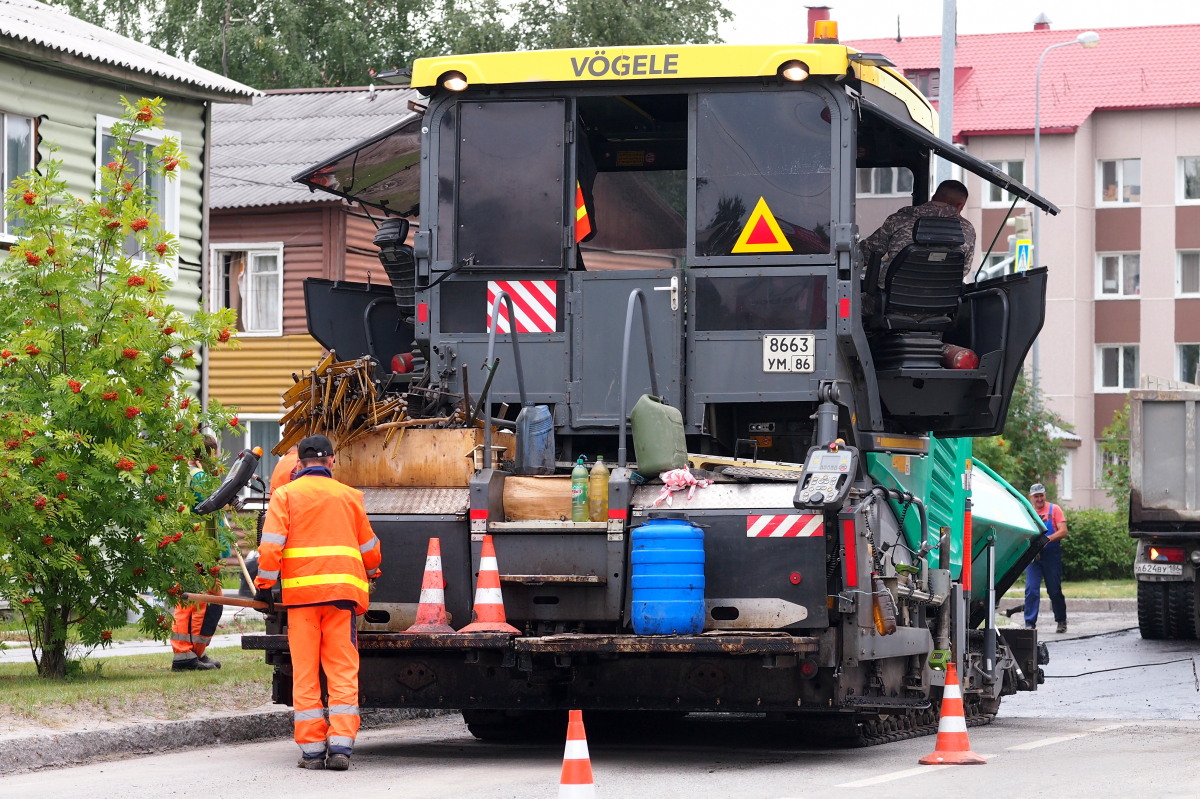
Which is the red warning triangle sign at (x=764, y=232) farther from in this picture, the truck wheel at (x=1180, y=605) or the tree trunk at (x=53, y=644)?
the truck wheel at (x=1180, y=605)

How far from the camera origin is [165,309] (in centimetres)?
1175

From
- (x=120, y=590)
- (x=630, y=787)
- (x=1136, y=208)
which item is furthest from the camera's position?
(x=1136, y=208)

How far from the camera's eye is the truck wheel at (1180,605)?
18469mm

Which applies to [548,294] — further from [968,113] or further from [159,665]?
[968,113]

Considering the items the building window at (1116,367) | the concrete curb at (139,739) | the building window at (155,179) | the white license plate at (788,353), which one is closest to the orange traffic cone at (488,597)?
the white license plate at (788,353)

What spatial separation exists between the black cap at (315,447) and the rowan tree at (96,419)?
110 inches

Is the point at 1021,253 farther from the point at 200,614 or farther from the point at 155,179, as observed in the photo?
the point at 200,614

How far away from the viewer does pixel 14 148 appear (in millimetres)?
18531

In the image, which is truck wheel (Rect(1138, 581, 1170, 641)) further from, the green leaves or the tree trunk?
the tree trunk

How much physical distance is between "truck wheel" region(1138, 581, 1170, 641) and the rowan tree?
10.6 meters

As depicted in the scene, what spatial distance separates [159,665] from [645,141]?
17.0 ft

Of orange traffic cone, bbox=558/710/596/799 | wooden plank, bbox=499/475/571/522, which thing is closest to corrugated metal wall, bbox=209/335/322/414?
wooden plank, bbox=499/475/571/522

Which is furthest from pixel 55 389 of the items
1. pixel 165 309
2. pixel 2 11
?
pixel 2 11

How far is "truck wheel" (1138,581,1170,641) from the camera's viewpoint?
61.0 ft
